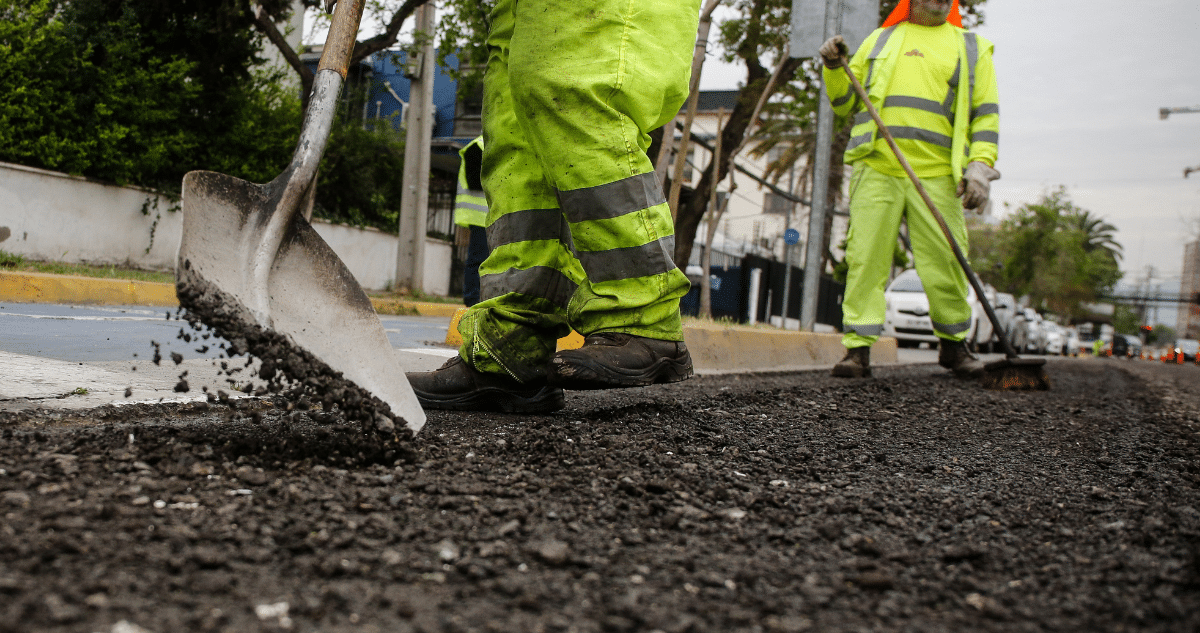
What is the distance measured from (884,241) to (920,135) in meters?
0.63

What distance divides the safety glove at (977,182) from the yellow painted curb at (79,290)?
610cm

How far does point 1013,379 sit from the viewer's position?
4652 mm

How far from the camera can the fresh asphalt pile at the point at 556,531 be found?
0.93 metres

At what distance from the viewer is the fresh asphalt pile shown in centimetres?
93

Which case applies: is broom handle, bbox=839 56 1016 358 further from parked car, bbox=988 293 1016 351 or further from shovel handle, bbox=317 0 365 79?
parked car, bbox=988 293 1016 351

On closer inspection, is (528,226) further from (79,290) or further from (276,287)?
(79,290)

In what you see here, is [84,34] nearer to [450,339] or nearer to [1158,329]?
[450,339]

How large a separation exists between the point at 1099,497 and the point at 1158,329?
125415 mm

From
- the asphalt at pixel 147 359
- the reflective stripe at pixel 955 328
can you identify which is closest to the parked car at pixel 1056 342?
the asphalt at pixel 147 359

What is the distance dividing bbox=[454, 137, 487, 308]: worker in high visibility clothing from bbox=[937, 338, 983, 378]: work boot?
9.44 ft

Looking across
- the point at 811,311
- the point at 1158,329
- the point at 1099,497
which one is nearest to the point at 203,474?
the point at 1099,497

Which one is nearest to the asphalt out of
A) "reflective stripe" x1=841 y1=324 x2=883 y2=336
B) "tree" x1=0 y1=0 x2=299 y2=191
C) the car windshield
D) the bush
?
"reflective stripe" x1=841 y1=324 x2=883 y2=336

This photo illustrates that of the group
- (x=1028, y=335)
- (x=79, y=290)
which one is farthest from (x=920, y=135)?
(x=1028, y=335)

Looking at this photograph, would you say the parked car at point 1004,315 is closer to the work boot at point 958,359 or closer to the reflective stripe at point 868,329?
the work boot at point 958,359
